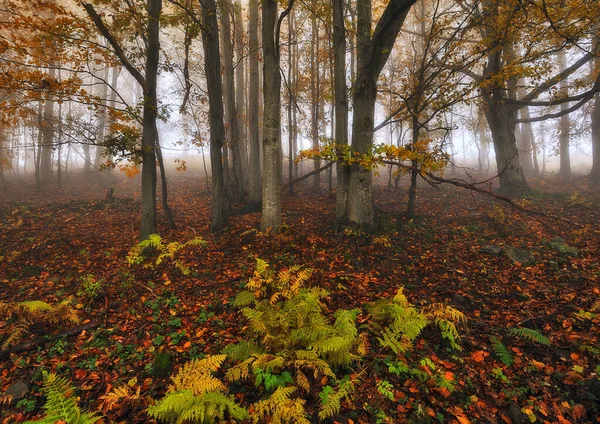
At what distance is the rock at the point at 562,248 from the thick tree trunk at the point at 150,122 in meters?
10.5

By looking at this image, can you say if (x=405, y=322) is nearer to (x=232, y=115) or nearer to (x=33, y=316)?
(x=33, y=316)

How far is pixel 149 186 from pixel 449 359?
25.9ft

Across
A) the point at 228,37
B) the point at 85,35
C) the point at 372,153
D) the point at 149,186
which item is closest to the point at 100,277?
the point at 149,186

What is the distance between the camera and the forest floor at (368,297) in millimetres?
3311

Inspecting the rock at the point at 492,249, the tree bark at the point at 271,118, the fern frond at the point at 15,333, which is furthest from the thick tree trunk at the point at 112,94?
the rock at the point at 492,249

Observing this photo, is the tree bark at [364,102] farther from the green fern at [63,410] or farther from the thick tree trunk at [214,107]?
the green fern at [63,410]

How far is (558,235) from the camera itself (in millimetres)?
7793

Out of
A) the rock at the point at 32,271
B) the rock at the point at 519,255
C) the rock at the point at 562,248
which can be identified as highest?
the rock at the point at 562,248

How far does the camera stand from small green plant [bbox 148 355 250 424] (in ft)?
8.81

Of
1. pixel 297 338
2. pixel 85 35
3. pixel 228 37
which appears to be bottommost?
pixel 297 338

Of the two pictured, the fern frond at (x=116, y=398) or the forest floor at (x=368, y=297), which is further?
the forest floor at (x=368, y=297)

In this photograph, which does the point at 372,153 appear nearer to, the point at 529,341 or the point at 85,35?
the point at 529,341

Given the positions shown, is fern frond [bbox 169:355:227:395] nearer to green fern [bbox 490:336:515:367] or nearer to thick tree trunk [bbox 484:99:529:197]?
green fern [bbox 490:336:515:367]

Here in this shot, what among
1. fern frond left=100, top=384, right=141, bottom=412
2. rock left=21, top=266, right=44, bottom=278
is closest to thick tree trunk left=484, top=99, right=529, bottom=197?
fern frond left=100, top=384, right=141, bottom=412
